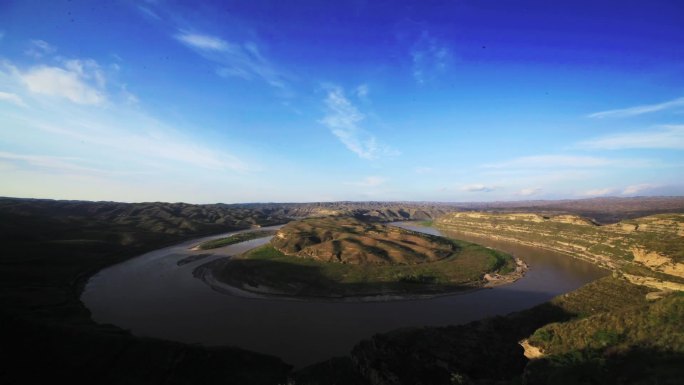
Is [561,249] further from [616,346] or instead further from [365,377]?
[365,377]

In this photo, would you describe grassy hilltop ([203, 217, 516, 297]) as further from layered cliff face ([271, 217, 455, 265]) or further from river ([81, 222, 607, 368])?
river ([81, 222, 607, 368])

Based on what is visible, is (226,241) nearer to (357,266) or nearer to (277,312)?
(357,266)

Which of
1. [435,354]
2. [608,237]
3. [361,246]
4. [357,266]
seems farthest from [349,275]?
[608,237]

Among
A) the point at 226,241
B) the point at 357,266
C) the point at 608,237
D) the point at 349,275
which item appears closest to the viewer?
the point at 349,275

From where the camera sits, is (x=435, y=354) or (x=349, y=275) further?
(x=349, y=275)

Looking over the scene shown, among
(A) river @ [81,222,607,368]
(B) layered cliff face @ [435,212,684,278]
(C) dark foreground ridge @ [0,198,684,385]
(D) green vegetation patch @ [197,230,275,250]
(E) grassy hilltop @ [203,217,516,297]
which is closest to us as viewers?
(C) dark foreground ridge @ [0,198,684,385]

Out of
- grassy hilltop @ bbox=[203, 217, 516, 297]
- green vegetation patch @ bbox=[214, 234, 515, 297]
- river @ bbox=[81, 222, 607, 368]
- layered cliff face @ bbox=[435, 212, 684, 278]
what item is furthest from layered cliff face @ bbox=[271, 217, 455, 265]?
layered cliff face @ bbox=[435, 212, 684, 278]
